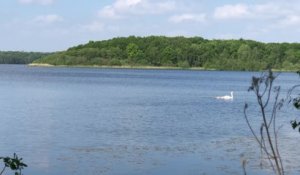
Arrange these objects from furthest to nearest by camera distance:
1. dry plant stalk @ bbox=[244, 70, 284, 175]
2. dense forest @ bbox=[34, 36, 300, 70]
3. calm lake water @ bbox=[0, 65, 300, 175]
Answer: dense forest @ bbox=[34, 36, 300, 70] → calm lake water @ bbox=[0, 65, 300, 175] → dry plant stalk @ bbox=[244, 70, 284, 175]

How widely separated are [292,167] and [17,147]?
7.48m

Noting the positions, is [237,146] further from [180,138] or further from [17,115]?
[17,115]

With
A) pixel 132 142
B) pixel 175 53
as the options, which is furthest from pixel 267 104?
pixel 175 53

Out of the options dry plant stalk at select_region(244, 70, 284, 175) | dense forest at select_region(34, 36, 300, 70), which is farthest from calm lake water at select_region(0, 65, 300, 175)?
dense forest at select_region(34, 36, 300, 70)

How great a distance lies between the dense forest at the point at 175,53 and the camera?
135 m

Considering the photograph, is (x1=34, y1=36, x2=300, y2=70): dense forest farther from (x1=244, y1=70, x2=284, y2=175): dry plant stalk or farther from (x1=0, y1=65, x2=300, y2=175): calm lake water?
(x1=244, y1=70, x2=284, y2=175): dry plant stalk

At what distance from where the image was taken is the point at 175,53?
455ft

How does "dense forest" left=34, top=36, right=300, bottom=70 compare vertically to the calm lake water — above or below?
above

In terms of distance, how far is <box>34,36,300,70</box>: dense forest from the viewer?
135 metres

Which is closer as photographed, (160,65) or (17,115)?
(17,115)

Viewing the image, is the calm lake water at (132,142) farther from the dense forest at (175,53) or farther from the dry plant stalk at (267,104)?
the dense forest at (175,53)

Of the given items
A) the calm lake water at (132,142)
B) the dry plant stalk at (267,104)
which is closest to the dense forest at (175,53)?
the calm lake water at (132,142)

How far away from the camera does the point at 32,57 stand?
197 metres

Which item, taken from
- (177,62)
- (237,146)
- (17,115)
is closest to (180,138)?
(237,146)
